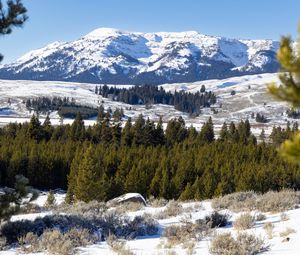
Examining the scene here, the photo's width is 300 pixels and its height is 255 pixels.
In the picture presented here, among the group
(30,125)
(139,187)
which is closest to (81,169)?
(139,187)

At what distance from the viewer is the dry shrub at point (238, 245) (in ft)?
33.1

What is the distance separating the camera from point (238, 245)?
10406mm

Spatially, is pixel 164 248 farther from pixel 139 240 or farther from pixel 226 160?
pixel 226 160

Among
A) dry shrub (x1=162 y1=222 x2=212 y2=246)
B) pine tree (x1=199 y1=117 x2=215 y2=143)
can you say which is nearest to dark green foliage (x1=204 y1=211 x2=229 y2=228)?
dry shrub (x1=162 y1=222 x2=212 y2=246)

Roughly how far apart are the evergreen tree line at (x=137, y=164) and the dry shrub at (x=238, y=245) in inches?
1240

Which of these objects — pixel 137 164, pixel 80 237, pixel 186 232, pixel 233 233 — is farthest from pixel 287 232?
pixel 137 164

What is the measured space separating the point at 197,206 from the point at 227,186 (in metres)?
30.7

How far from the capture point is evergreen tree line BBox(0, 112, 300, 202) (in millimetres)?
47156

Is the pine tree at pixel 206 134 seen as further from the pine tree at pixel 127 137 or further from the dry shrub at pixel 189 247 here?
the dry shrub at pixel 189 247

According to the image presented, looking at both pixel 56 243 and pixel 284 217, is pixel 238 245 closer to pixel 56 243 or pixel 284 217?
pixel 284 217

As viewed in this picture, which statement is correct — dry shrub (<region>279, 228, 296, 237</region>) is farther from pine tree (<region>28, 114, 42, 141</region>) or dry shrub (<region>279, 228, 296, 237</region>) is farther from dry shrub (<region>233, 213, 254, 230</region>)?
pine tree (<region>28, 114, 42, 141</region>)

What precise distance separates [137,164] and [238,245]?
4614cm

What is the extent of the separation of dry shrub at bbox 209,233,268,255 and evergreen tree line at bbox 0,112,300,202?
31.5m

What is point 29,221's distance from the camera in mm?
13617
